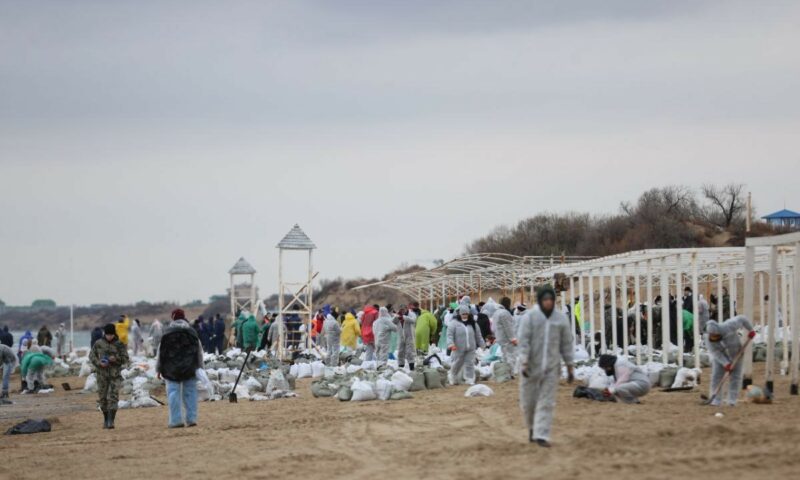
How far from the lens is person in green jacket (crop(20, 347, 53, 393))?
93.4ft

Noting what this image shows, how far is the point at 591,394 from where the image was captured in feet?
56.3

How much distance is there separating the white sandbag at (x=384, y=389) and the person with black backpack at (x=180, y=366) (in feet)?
12.8

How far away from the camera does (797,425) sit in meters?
13.3

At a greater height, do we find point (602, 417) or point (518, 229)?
point (518, 229)

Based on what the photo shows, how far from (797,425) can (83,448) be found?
884 centimetres

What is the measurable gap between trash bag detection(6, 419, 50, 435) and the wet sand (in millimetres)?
201

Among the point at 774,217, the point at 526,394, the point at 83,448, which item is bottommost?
the point at 83,448

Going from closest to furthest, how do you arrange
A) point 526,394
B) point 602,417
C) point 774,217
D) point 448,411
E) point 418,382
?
point 526,394 < point 602,417 < point 448,411 < point 418,382 < point 774,217

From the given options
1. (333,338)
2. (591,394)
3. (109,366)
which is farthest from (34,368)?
(591,394)

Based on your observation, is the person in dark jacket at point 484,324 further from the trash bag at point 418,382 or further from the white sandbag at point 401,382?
the white sandbag at point 401,382

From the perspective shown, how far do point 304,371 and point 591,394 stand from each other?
12.8 meters

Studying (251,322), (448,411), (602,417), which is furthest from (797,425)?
(251,322)

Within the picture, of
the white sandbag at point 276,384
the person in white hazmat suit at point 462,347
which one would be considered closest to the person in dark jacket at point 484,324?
the person in white hazmat suit at point 462,347

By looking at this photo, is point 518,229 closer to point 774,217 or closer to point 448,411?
point 774,217
